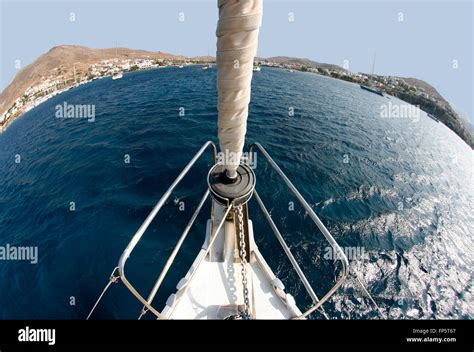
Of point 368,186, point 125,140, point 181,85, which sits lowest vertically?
point 368,186

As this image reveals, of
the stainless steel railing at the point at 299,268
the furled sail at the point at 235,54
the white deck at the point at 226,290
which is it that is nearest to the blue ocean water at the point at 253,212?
the white deck at the point at 226,290

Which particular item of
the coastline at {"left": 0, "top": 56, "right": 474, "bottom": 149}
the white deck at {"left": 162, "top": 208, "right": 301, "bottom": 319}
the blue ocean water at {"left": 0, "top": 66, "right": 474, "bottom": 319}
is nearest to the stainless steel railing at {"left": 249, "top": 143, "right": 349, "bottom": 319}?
the white deck at {"left": 162, "top": 208, "right": 301, "bottom": 319}

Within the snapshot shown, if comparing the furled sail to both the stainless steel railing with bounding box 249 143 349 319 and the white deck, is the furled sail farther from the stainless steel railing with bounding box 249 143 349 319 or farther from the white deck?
the white deck

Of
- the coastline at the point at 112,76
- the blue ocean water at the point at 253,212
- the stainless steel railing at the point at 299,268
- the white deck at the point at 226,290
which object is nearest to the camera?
the stainless steel railing at the point at 299,268

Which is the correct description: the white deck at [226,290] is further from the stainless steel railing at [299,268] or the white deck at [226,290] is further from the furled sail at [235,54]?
the furled sail at [235,54]
